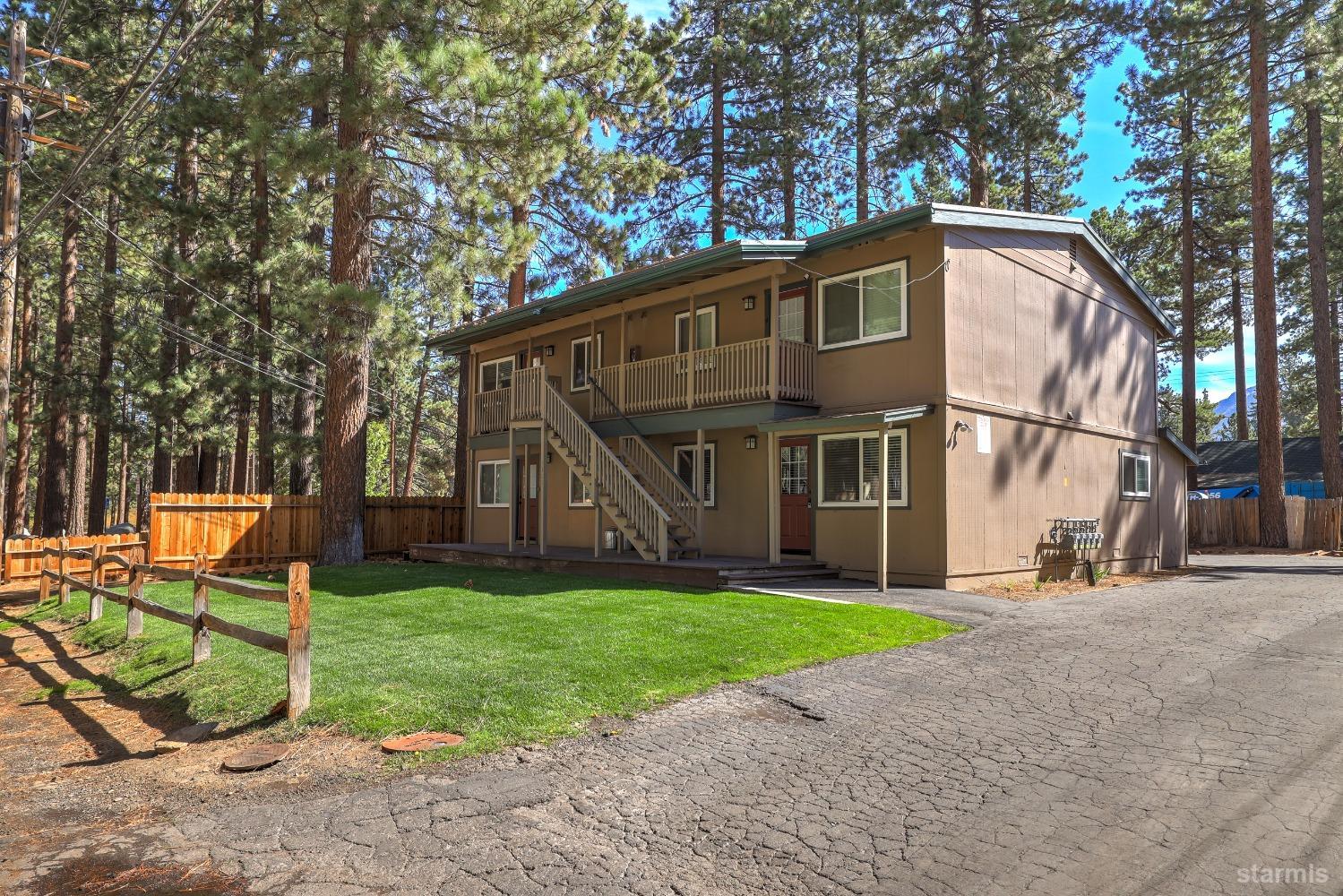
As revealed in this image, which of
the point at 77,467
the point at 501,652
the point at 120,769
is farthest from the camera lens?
the point at 77,467

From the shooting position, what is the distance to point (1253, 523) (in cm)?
2414

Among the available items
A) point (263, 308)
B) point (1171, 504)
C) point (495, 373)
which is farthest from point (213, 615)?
point (1171, 504)

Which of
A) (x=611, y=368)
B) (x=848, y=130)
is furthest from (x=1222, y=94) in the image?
(x=611, y=368)

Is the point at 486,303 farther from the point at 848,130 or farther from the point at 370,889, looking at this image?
the point at 370,889

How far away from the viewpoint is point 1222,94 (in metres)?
28.0

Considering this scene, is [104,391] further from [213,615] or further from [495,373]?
[213,615]

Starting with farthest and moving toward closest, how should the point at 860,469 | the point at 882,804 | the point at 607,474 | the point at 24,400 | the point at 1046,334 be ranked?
the point at 24,400
the point at 1046,334
the point at 607,474
the point at 860,469
the point at 882,804

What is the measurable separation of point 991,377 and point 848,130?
48.9 feet

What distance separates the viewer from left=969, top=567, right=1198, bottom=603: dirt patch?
41.2 ft

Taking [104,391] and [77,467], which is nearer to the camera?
[104,391]

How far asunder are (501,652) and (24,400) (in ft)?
97.6

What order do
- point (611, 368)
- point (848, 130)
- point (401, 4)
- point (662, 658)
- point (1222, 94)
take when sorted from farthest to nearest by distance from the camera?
point (1222, 94)
point (848, 130)
point (611, 368)
point (401, 4)
point (662, 658)

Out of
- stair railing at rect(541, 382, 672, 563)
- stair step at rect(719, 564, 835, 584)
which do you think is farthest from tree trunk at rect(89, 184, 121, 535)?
stair step at rect(719, 564, 835, 584)

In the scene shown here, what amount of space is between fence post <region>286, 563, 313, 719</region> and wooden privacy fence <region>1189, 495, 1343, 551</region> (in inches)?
987
